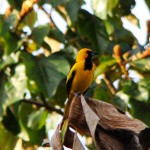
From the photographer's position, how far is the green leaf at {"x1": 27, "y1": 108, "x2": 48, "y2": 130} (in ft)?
18.4

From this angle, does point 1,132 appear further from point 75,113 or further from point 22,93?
point 75,113

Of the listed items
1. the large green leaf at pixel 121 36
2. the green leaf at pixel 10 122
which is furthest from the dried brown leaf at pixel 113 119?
the large green leaf at pixel 121 36

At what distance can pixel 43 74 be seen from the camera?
16.5ft

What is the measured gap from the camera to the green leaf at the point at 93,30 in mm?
5613

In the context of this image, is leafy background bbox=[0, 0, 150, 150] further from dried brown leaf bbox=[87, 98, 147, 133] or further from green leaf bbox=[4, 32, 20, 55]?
dried brown leaf bbox=[87, 98, 147, 133]

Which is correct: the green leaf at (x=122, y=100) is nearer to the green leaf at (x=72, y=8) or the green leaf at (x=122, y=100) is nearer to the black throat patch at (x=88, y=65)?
the black throat patch at (x=88, y=65)

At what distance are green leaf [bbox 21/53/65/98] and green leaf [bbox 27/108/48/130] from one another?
644 mm

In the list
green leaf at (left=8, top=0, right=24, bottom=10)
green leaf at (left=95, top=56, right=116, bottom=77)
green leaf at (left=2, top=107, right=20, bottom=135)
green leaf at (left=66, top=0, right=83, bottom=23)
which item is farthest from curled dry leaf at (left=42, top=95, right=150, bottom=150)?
green leaf at (left=2, top=107, right=20, bottom=135)

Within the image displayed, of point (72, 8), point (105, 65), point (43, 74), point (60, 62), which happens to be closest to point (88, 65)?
point (105, 65)

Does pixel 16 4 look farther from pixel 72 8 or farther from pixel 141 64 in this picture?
pixel 141 64

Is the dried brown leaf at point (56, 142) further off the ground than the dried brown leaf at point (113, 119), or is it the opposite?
the dried brown leaf at point (56, 142)

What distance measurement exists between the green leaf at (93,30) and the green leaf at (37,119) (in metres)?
0.76

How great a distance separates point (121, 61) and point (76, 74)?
39 cm

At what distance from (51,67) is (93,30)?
0.79 metres
